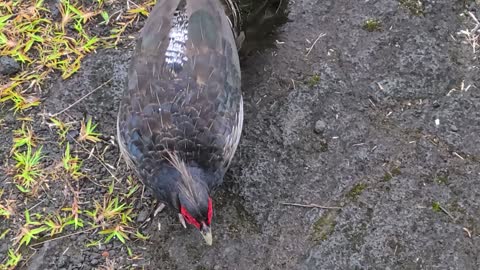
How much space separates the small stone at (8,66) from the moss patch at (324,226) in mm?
2444

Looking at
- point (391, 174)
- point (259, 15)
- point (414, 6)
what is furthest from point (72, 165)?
point (414, 6)

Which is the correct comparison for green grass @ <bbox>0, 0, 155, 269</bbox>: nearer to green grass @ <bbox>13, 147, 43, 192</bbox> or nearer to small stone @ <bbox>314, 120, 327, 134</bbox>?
green grass @ <bbox>13, 147, 43, 192</bbox>

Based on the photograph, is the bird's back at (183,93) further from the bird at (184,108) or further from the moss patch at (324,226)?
the moss patch at (324,226)

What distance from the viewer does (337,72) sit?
5008 mm

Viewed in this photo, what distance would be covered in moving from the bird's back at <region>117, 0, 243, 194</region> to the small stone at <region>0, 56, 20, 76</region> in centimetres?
118

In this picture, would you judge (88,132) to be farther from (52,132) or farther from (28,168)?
(28,168)

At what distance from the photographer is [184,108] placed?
4195 millimetres

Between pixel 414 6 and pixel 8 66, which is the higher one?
pixel 414 6

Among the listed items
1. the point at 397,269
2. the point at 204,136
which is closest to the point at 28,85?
the point at 204,136

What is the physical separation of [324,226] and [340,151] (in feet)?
1.79

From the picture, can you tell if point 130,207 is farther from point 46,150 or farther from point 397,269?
point 397,269

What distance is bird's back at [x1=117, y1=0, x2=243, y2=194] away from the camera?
13.6 ft

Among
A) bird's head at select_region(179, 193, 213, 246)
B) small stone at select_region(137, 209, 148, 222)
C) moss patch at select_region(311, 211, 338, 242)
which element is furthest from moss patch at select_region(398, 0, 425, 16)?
small stone at select_region(137, 209, 148, 222)

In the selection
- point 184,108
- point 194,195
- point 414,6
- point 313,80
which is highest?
point 184,108
